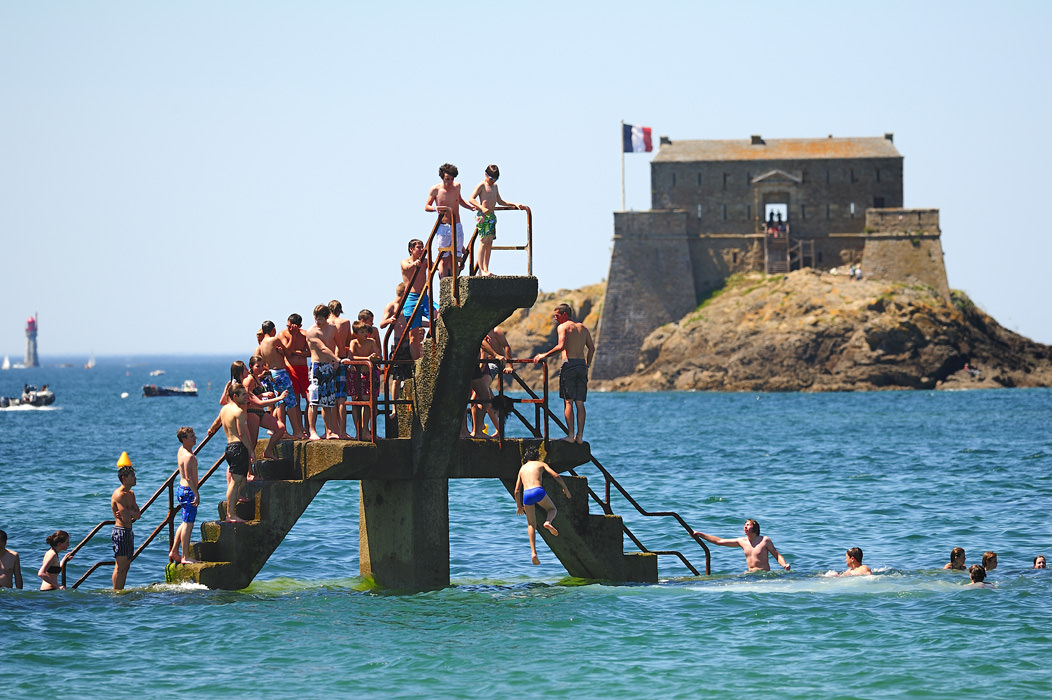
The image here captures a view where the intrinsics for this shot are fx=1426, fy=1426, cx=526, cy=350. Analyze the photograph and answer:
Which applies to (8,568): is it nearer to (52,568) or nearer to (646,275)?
(52,568)

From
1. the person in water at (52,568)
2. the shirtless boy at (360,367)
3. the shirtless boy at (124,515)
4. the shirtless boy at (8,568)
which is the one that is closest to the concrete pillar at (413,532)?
the shirtless boy at (360,367)

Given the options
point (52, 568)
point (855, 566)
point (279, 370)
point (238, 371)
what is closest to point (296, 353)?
point (279, 370)

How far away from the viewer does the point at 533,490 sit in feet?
62.5

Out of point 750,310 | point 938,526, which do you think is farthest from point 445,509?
point 750,310

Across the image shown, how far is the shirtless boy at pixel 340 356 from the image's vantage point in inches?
751

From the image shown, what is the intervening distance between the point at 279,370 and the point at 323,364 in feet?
3.32

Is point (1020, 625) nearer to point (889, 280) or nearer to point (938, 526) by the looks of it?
point (938, 526)

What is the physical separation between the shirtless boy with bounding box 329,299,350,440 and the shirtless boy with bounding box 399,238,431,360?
87cm

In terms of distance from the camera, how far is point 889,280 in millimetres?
97000

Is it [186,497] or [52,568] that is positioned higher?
[186,497]

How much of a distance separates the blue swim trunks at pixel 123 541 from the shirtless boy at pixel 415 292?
452 cm

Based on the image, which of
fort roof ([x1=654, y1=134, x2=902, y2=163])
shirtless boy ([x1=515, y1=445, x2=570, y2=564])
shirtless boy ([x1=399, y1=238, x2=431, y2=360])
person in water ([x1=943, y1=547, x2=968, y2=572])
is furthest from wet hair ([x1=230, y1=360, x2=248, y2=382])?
fort roof ([x1=654, y1=134, x2=902, y2=163])

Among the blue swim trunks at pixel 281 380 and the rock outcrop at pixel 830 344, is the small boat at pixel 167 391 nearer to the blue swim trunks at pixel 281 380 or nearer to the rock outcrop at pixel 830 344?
the rock outcrop at pixel 830 344

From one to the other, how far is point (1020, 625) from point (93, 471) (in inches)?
1371
